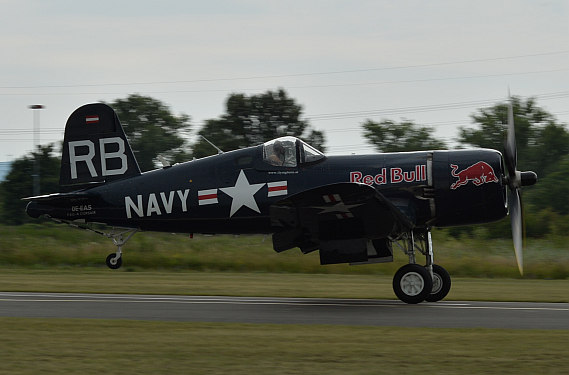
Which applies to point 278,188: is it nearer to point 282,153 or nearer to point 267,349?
point 282,153

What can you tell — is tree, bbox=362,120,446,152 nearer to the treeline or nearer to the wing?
the treeline

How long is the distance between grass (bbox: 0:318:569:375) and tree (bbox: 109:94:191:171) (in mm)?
43605

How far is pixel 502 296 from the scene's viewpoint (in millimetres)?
14188

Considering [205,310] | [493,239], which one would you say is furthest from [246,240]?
[205,310]

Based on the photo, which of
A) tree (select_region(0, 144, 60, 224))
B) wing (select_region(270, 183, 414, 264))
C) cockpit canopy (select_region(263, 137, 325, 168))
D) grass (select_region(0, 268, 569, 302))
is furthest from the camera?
tree (select_region(0, 144, 60, 224))

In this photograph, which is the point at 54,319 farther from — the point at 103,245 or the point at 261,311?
the point at 103,245

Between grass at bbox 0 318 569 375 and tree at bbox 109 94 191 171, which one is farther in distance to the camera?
tree at bbox 109 94 191 171

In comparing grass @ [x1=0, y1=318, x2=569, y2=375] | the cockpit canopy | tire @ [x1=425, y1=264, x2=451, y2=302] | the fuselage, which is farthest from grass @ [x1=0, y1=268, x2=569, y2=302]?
grass @ [x1=0, y1=318, x2=569, y2=375]

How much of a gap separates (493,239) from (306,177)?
16.3 metres

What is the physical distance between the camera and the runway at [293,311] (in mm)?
10648

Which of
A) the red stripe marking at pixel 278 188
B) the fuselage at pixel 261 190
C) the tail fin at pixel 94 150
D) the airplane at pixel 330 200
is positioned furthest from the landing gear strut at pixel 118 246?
the red stripe marking at pixel 278 188

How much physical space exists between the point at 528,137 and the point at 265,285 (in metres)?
37.3

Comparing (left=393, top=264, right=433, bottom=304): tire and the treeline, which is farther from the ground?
the treeline

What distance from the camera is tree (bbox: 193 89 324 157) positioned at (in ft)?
178
